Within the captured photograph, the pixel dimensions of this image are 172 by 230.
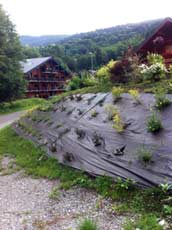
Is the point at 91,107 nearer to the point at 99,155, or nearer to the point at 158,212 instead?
the point at 99,155

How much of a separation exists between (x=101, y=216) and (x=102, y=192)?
806 millimetres

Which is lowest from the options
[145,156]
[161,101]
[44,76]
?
[44,76]

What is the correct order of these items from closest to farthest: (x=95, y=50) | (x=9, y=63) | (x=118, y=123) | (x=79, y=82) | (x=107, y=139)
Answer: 1. (x=107, y=139)
2. (x=118, y=123)
3. (x=79, y=82)
4. (x=9, y=63)
5. (x=95, y=50)

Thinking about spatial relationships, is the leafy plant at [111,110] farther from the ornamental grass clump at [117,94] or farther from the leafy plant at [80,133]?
the leafy plant at [80,133]

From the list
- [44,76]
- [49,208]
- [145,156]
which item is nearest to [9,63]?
[44,76]

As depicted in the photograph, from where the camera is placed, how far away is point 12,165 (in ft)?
28.9

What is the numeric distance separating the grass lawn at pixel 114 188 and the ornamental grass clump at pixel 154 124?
60.7 inches

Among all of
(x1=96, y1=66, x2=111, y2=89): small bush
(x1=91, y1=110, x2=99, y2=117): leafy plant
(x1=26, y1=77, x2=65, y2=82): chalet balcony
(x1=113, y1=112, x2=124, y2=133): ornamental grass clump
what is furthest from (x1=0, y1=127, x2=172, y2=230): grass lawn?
(x1=26, y1=77, x2=65, y2=82): chalet balcony

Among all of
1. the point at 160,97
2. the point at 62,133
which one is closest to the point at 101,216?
the point at 160,97

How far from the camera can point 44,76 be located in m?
38.3

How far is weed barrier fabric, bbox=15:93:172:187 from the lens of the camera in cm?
559

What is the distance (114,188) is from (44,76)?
33.9 metres

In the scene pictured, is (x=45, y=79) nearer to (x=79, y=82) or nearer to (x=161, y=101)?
(x=79, y=82)

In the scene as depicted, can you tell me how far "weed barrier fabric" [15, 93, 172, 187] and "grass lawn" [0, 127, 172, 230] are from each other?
0.20 m
